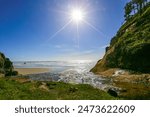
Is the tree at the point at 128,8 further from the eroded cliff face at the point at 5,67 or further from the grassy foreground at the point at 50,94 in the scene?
the grassy foreground at the point at 50,94

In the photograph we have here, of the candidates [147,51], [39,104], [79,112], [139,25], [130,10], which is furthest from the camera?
[130,10]

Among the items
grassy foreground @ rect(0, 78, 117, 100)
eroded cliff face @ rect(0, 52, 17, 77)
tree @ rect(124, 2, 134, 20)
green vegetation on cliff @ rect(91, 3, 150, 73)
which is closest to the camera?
grassy foreground @ rect(0, 78, 117, 100)

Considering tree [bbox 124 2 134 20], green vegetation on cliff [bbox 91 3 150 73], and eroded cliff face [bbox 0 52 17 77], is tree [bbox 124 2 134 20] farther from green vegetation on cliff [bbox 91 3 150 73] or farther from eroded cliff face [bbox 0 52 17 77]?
eroded cliff face [bbox 0 52 17 77]

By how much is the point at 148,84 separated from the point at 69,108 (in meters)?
27.3

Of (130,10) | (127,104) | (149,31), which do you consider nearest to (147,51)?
(149,31)

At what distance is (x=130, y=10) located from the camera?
11000cm

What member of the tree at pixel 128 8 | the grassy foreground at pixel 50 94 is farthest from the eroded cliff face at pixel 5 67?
the tree at pixel 128 8

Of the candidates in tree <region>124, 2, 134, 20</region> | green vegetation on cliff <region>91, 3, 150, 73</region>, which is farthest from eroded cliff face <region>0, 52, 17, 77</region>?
tree <region>124, 2, 134, 20</region>

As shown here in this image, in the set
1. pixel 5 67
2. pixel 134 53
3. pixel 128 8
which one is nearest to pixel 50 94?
pixel 134 53

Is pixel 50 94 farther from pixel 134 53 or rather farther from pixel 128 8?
pixel 128 8

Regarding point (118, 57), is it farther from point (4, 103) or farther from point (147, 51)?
point (4, 103)

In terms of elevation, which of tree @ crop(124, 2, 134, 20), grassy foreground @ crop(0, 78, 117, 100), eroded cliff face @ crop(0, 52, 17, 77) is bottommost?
grassy foreground @ crop(0, 78, 117, 100)

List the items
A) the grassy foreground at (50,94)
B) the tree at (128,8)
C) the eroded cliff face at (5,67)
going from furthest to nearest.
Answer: the tree at (128,8), the eroded cliff face at (5,67), the grassy foreground at (50,94)

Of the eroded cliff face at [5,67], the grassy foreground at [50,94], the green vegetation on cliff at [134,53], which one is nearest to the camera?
the grassy foreground at [50,94]
